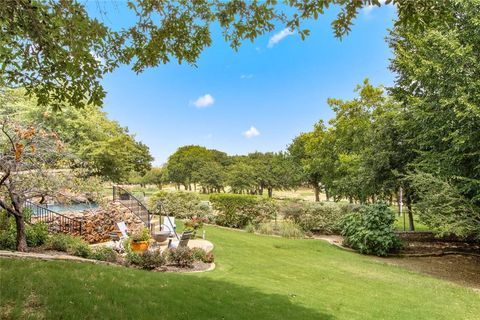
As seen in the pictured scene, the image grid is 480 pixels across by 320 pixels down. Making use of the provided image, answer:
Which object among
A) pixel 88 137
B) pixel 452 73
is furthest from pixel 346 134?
pixel 88 137

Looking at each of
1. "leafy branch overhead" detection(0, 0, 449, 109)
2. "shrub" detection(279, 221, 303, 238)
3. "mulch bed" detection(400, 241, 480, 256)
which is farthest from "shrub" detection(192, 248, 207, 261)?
"mulch bed" detection(400, 241, 480, 256)

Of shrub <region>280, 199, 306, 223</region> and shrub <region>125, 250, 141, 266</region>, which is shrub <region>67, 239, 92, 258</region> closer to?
shrub <region>125, 250, 141, 266</region>

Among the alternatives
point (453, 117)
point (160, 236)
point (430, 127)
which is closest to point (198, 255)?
point (160, 236)

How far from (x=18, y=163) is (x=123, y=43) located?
5179mm

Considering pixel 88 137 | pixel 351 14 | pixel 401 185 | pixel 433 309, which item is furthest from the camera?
pixel 88 137

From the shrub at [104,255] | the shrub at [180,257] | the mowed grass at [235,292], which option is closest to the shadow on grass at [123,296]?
the mowed grass at [235,292]

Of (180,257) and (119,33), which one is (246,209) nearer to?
(180,257)

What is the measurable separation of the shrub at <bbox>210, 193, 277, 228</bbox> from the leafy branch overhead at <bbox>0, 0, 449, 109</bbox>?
15089 mm

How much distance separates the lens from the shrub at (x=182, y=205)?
21.9 m

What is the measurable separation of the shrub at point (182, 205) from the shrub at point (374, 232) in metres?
9.58

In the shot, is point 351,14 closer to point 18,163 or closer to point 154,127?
point 18,163

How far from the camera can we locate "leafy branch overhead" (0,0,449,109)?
3943 millimetres

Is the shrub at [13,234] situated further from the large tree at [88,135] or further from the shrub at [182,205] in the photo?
the shrub at [182,205]

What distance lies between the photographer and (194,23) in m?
5.78
